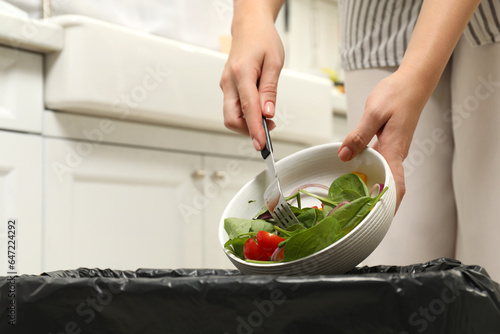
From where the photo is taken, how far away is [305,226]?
577 millimetres

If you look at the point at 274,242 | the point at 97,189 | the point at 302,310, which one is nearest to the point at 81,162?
the point at 97,189

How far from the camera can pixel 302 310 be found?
0.41 metres

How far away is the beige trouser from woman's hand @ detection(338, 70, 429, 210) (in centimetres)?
18

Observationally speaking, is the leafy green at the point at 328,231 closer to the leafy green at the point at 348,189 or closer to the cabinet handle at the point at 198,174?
the leafy green at the point at 348,189

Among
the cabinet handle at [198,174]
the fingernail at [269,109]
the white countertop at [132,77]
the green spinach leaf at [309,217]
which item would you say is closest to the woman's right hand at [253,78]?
the fingernail at [269,109]

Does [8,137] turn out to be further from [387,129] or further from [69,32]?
[387,129]

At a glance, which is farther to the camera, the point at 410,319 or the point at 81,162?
Answer: the point at 81,162

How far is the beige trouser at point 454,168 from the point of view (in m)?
0.73

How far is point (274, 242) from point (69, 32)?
86cm

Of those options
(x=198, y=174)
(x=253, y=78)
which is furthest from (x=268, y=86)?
(x=198, y=174)

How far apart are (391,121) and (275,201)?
0.48ft

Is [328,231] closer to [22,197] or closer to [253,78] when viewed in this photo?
[253,78]

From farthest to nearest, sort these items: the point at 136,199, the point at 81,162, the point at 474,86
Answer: the point at 136,199
the point at 81,162
the point at 474,86

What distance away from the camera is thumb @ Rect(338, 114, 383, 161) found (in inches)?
23.2
